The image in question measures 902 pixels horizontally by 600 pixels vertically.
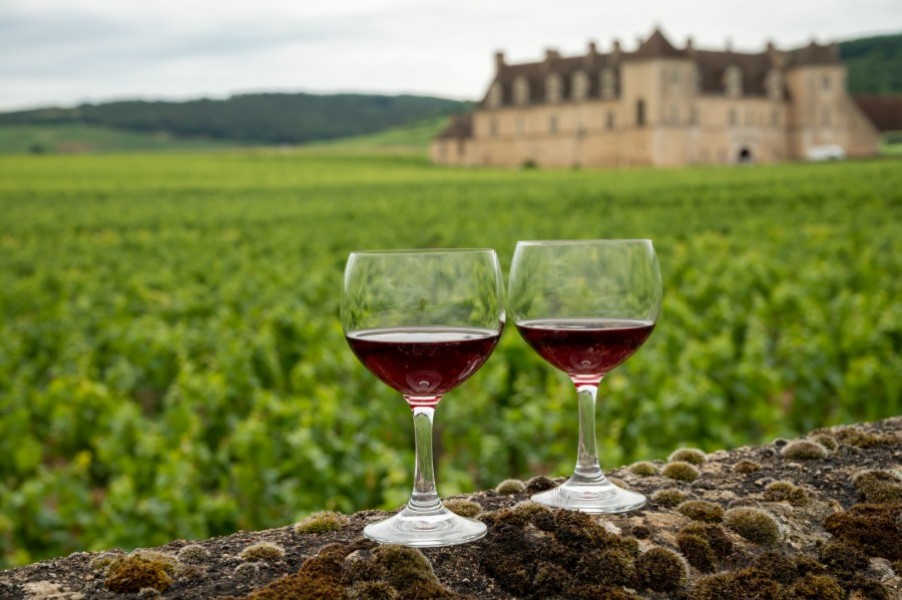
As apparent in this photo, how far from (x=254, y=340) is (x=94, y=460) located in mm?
1959

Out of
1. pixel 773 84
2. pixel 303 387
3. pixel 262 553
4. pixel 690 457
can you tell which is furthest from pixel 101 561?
pixel 773 84

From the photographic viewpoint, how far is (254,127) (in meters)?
186

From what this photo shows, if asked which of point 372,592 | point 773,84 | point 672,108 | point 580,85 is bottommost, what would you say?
point 372,592

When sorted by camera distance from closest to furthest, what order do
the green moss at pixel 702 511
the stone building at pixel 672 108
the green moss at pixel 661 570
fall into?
the green moss at pixel 661 570 < the green moss at pixel 702 511 < the stone building at pixel 672 108

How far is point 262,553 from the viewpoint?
1.51m

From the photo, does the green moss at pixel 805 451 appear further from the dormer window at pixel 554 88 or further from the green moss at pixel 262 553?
the dormer window at pixel 554 88

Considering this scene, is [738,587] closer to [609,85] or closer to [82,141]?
[609,85]

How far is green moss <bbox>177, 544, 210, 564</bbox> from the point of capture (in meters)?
1.50

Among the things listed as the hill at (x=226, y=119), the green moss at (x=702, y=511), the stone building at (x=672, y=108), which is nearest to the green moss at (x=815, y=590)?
the green moss at (x=702, y=511)

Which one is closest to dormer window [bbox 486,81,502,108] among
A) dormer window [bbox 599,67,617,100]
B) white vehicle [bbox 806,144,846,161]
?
dormer window [bbox 599,67,617,100]

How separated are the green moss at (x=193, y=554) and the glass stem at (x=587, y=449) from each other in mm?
718

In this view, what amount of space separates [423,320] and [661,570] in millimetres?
592

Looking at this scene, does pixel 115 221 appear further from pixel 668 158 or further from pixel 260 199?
pixel 668 158

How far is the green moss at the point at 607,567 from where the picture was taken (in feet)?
4.62
